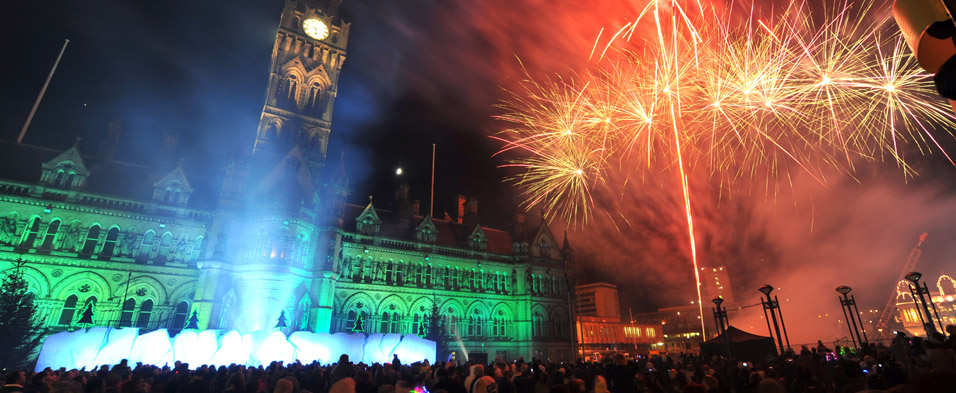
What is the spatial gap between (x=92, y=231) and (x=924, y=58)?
3909 cm

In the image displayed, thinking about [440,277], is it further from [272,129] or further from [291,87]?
[291,87]

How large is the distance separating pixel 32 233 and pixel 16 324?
7.40 m

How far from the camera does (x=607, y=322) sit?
7294 cm

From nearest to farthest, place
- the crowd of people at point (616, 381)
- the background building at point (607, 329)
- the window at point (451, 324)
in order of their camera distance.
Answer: the crowd of people at point (616, 381) < the window at point (451, 324) < the background building at point (607, 329)

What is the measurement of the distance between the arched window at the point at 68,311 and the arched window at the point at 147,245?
4.20m

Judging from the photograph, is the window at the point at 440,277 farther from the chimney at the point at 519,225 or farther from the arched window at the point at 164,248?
the arched window at the point at 164,248

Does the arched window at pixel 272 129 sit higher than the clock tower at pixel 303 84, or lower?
lower

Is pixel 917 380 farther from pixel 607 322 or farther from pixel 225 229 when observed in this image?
pixel 607 322

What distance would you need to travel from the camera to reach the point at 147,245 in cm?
2839

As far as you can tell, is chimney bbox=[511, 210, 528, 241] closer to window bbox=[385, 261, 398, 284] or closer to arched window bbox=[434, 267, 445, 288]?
arched window bbox=[434, 267, 445, 288]

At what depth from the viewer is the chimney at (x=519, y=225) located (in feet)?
148

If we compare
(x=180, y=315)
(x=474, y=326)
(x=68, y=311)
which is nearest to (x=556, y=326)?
(x=474, y=326)

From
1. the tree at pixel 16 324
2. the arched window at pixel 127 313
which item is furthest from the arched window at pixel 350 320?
the tree at pixel 16 324

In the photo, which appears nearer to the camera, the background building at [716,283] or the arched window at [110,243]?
the arched window at [110,243]
